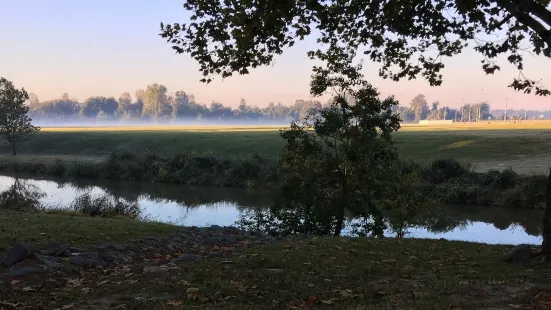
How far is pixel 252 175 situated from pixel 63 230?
37.1 m

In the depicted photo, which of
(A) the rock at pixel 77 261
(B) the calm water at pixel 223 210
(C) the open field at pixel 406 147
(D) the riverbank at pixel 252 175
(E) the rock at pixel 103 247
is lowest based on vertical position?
(B) the calm water at pixel 223 210

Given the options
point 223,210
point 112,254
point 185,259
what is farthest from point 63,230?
point 223,210

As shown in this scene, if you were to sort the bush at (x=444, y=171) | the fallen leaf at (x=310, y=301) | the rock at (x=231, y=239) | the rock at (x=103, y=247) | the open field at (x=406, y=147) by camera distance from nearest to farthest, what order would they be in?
the fallen leaf at (x=310, y=301) < the rock at (x=103, y=247) < the rock at (x=231, y=239) < the bush at (x=444, y=171) < the open field at (x=406, y=147)

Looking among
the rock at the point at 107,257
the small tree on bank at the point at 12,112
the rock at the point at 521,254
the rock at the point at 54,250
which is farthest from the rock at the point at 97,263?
the small tree on bank at the point at 12,112

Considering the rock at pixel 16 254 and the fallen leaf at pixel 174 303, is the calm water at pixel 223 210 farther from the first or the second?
the fallen leaf at pixel 174 303

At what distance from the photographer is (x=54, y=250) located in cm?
1167

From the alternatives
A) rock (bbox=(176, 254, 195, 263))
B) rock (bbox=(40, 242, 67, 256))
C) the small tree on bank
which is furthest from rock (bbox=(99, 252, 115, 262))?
the small tree on bank

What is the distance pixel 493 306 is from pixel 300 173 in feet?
50.5

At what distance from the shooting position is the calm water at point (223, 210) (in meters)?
28.1

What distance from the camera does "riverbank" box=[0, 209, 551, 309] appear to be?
24.2 feet

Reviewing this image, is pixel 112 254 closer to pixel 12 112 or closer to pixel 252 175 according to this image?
pixel 252 175

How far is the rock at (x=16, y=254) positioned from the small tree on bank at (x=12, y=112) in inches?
3113

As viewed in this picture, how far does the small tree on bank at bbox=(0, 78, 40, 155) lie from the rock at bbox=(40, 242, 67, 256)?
257ft

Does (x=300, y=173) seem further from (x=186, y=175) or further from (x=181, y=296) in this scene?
(x=186, y=175)
